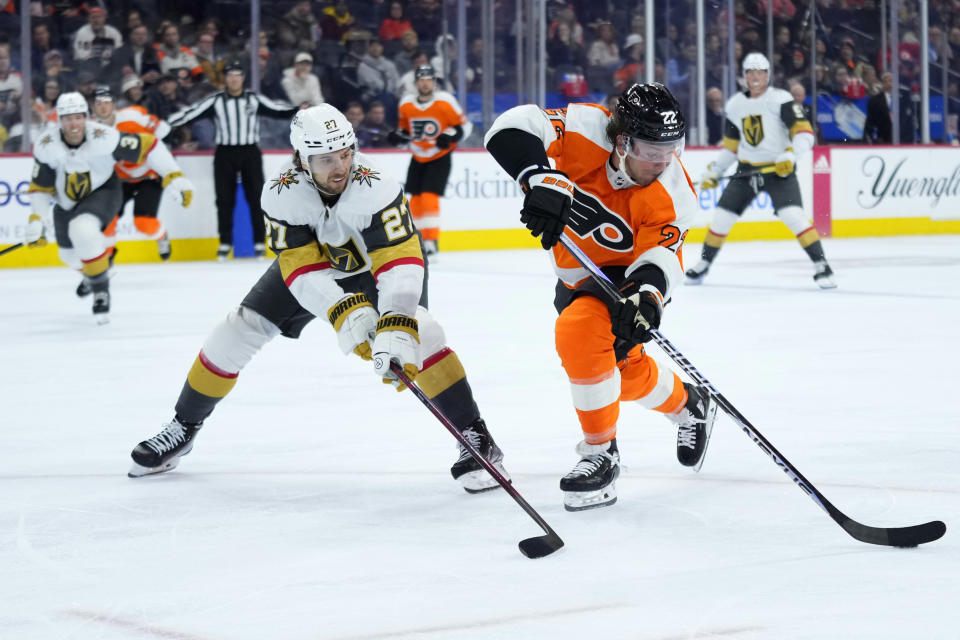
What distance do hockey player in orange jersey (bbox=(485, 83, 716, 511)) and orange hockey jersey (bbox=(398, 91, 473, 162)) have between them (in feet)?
21.6

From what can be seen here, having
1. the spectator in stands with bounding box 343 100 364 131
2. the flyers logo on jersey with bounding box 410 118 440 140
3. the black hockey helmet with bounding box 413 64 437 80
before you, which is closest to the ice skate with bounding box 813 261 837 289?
the flyers logo on jersey with bounding box 410 118 440 140

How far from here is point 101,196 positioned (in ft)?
20.7

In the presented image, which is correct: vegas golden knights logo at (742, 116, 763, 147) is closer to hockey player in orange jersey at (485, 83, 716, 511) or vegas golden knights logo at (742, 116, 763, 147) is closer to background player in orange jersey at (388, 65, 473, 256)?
background player in orange jersey at (388, 65, 473, 256)

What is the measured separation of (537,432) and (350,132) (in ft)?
3.52

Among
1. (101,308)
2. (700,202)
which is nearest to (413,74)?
(700,202)

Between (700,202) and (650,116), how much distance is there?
858cm

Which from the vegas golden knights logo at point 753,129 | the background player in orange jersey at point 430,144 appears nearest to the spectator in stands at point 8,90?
the background player in orange jersey at point 430,144

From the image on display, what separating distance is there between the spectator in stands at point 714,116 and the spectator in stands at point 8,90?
5.75 metres

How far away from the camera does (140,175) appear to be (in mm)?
8477

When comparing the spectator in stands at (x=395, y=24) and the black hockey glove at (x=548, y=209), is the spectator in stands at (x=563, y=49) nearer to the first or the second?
the spectator in stands at (x=395, y=24)

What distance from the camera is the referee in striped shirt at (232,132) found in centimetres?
944

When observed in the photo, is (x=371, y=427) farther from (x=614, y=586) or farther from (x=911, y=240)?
(x=911, y=240)

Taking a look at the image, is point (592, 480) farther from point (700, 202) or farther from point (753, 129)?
point (700, 202)

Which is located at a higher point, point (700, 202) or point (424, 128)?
point (424, 128)
